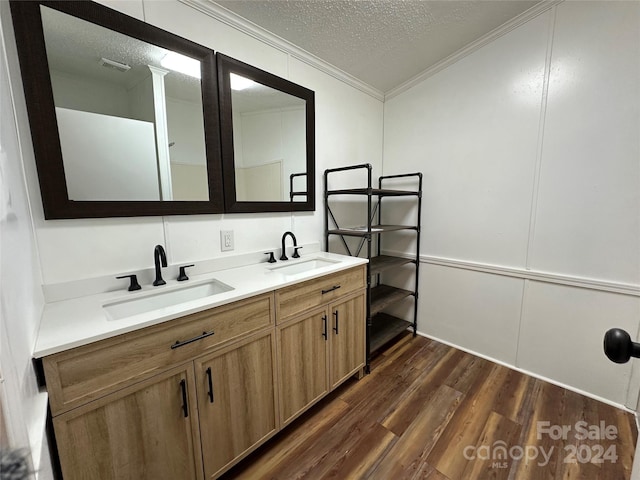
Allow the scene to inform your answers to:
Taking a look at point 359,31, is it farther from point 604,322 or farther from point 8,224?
point 604,322

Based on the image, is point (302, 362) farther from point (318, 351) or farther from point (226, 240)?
point (226, 240)

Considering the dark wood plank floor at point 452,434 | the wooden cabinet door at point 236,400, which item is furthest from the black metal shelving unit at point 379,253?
the wooden cabinet door at point 236,400

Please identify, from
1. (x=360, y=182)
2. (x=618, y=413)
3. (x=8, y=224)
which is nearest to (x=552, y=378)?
(x=618, y=413)

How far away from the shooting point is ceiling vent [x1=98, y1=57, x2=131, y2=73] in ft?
3.81

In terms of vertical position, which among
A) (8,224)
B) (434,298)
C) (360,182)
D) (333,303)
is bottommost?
(434,298)

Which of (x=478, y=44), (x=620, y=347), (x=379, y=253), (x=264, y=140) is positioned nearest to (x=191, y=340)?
(x=620, y=347)

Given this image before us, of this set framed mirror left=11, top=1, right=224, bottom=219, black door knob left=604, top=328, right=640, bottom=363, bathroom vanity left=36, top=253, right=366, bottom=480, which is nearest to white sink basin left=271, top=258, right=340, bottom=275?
bathroom vanity left=36, top=253, right=366, bottom=480

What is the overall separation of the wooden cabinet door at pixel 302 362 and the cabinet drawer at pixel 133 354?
0.30 meters

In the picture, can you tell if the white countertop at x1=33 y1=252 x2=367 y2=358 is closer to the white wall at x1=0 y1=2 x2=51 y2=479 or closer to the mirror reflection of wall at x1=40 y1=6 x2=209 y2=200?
the white wall at x1=0 y1=2 x2=51 y2=479

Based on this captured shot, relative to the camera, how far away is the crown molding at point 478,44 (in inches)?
65.5

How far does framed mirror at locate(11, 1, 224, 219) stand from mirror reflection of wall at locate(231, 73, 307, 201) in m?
0.16

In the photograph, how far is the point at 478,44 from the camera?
1.94 meters

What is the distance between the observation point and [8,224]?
66 cm

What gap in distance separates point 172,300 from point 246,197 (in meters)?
0.74
